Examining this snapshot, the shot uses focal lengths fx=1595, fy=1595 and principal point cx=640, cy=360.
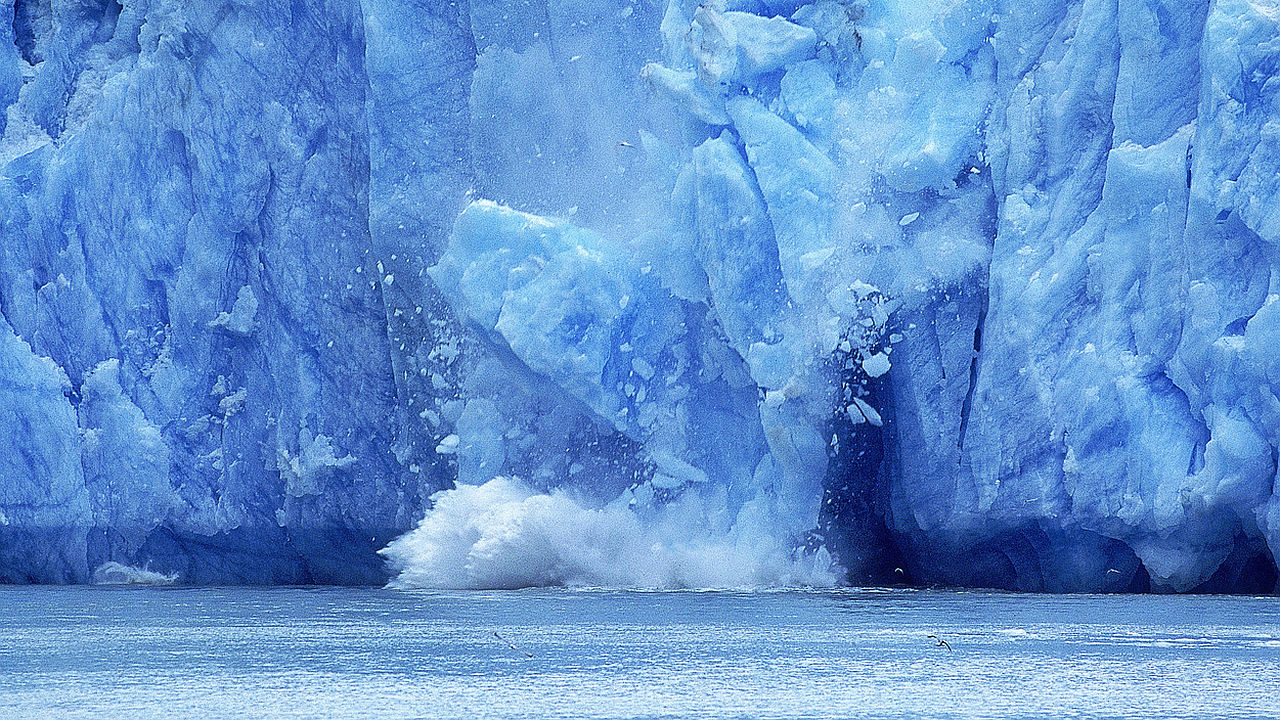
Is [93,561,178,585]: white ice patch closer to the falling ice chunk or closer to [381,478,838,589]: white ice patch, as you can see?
[381,478,838,589]: white ice patch

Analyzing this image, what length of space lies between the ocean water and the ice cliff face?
1570mm

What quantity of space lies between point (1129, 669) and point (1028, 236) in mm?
5351

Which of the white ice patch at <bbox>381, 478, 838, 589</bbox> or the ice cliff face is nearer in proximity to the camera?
the ice cliff face

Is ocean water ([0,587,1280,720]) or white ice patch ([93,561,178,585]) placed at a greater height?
white ice patch ([93,561,178,585])

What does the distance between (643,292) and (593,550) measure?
172 cm

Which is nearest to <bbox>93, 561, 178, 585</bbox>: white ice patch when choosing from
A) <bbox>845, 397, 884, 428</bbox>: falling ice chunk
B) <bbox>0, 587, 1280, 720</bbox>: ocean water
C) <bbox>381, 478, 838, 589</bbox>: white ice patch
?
<bbox>381, 478, 838, 589</bbox>: white ice patch

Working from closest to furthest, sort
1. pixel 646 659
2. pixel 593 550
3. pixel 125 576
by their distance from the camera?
pixel 646 659, pixel 593 550, pixel 125 576

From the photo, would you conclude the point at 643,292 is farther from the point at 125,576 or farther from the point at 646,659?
the point at 646,659

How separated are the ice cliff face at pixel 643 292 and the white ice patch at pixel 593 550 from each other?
0.03 meters

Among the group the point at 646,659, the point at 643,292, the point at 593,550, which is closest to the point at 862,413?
the point at 643,292

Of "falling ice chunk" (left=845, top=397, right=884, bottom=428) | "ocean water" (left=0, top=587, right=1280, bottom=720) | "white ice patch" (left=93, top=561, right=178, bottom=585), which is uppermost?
"falling ice chunk" (left=845, top=397, right=884, bottom=428)

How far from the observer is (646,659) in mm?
5059

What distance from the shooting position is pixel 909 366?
10023 millimetres

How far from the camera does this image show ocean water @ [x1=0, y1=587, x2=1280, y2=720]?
3844mm
